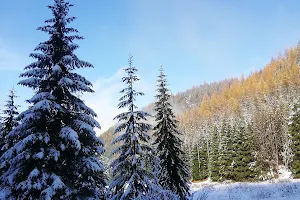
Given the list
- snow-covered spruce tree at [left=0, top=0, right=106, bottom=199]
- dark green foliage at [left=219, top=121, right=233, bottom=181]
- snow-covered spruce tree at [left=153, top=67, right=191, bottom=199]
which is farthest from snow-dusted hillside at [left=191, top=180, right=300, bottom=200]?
dark green foliage at [left=219, top=121, right=233, bottom=181]

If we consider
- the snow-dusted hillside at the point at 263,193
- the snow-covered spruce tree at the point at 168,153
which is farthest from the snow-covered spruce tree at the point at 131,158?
the snow-covered spruce tree at the point at 168,153

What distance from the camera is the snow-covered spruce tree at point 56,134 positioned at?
423 inches

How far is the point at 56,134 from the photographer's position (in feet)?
38.4

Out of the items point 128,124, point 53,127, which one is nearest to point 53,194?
point 53,127

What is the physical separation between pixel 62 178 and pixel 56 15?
7.35 m

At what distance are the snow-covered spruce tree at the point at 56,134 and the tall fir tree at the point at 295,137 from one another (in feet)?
120

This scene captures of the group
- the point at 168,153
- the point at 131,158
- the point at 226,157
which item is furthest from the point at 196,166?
the point at 131,158

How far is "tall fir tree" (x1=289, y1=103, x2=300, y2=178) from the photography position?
40625mm

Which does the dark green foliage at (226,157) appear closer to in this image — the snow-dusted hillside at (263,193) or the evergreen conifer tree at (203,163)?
the evergreen conifer tree at (203,163)

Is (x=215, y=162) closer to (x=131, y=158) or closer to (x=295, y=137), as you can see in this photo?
(x=295, y=137)

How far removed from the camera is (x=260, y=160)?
163ft

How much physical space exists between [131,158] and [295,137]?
34087mm

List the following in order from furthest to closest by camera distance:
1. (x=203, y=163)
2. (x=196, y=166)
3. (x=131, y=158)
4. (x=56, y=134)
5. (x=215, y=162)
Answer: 1. (x=196, y=166)
2. (x=203, y=163)
3. (x=215, y=162)
4. (x=131, y=158)
5. (x=56, y=134)

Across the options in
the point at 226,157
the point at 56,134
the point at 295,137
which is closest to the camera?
the point at 56,134
